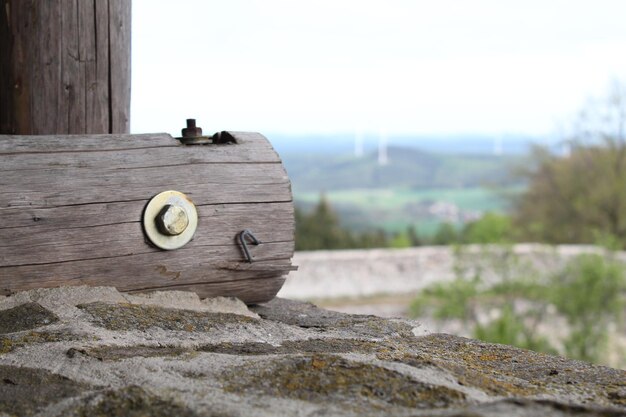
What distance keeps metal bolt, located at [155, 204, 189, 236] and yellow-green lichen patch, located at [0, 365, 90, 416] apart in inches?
36.4

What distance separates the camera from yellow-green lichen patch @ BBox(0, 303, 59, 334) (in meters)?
2.45

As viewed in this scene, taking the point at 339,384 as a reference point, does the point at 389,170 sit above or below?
below

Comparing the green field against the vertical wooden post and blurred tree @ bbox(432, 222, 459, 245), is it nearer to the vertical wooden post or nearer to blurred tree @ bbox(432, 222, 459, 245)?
blurred tree @ bbox(432, 222, 459, 245)

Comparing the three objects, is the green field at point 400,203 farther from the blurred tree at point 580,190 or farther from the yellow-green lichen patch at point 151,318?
the yellow-green lichen patch at point 151,318

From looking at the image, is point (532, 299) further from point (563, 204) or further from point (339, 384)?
point (339, 384)

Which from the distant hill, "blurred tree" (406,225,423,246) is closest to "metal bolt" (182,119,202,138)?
A: "blurred tree" (406,225,423,246)

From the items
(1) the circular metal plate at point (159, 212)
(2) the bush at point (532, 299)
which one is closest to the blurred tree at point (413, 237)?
(2) the bush at point (532, 299)

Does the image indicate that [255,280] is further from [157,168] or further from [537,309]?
[537,309]

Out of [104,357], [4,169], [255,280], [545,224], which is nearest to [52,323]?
[104,357]

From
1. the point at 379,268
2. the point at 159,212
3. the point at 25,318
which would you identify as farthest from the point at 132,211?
the point at 379,268

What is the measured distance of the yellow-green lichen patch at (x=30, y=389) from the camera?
180cm

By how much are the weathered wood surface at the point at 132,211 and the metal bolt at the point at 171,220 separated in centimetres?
7

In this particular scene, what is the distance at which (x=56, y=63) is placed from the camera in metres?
3.14

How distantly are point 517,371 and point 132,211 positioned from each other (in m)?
1.35
